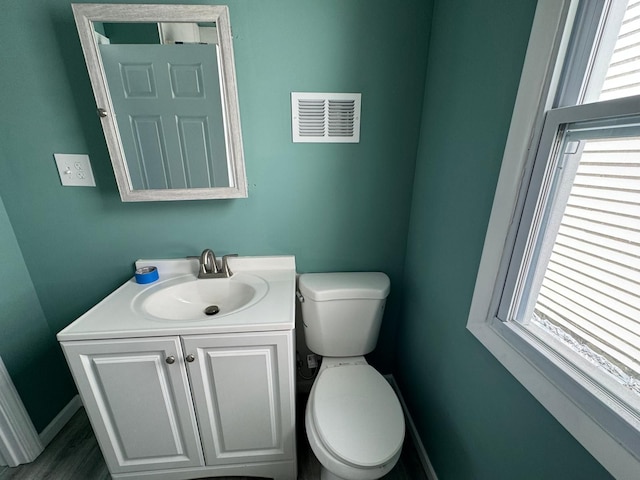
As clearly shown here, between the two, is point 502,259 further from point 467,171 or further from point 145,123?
point 145,123

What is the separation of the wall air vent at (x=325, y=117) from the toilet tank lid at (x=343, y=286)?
0.63 metres

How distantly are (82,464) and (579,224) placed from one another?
→ 2070mm

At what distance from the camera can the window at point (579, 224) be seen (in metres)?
0.47

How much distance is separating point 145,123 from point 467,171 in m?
1.22

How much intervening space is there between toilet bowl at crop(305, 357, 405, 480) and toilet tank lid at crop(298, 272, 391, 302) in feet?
1.08

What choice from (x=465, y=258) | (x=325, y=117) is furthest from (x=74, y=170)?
(x=465, y=258)

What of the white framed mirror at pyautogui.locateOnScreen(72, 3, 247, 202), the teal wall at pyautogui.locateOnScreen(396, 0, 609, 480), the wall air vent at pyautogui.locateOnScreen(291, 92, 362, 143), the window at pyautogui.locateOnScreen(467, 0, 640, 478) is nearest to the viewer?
the window at pyautogui.locateOnScreen(467, 0, 640, 478)

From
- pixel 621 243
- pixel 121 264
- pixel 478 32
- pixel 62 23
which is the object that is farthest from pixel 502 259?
pixel 62 23

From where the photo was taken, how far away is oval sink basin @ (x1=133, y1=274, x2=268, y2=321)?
1.12 m

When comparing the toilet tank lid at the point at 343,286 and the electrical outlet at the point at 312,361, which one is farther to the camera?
the electrical outlet at the point at 312,361

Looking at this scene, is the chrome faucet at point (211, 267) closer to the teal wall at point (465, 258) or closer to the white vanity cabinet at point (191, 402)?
the white vanity cabinet at point (191, 402)

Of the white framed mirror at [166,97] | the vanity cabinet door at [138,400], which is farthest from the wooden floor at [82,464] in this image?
the white framed mirror at [166,97]

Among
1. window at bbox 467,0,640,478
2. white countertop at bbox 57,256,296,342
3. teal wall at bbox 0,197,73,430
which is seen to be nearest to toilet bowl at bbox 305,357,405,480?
white countertop at bbox 57,256,296,342

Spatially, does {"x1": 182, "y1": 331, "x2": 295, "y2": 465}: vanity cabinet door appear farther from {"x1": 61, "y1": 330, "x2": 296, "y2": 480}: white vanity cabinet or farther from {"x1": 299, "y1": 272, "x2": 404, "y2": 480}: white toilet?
{"x1": 299, "y1": 272, "x2": 404, "y2": 480}: white toilet
